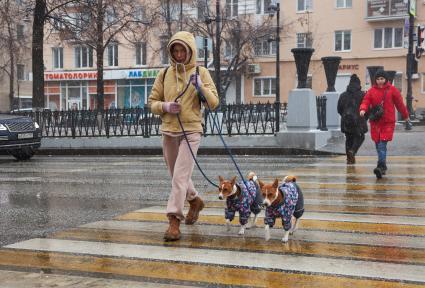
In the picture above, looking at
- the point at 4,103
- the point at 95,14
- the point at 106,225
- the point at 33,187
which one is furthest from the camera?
the point at 4,103

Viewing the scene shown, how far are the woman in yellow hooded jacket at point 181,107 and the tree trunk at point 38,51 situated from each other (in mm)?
17569

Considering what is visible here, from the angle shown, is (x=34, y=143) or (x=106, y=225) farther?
(x=34, y=143)

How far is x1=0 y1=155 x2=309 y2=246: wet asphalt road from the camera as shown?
7324 millimetres

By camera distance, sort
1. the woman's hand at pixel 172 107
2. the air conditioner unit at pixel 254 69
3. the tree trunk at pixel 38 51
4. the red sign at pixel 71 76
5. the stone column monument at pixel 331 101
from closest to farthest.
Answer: the woman's hand at pixel 172 107 < the stone column monument at pixel 331 101 < the tree trunk at pixel 38 51 < the air conditioner unit at pixel 254 69 < the red sign at pixel 71 76

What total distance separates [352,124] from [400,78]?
36223mm

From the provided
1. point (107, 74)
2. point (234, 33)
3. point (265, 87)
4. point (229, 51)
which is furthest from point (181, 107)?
point (107, 74)

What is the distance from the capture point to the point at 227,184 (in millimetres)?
5621

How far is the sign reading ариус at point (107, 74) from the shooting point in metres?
55.6

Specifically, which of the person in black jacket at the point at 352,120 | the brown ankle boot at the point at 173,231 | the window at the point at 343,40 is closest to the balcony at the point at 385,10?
the window at the point at 343,40

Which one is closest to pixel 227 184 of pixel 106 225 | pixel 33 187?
pixel 106 225

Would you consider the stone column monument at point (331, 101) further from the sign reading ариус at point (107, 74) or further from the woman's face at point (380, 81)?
the sign reading ариус at point (107, 74)

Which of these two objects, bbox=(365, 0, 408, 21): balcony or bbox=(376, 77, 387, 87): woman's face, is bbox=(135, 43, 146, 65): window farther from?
bbox=(376, 77, 387, 87): woman's face

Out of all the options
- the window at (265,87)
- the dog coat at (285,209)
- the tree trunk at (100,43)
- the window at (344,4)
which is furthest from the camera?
the window at (265,87)

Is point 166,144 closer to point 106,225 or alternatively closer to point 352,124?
point 106,225
